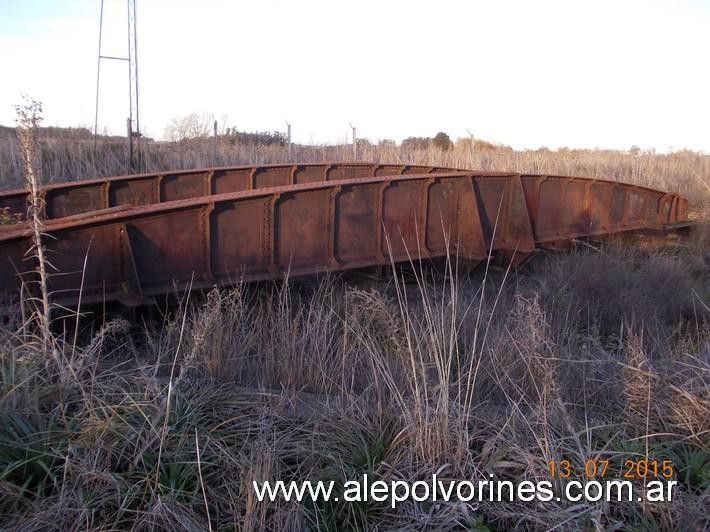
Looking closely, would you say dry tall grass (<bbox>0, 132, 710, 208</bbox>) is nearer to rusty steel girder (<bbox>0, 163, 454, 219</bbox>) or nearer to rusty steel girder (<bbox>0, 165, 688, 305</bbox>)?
rusty steel girder (<bbox>0, 163, 454, 219</bbox>)

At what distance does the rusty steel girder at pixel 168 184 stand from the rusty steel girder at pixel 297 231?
0.39 metres

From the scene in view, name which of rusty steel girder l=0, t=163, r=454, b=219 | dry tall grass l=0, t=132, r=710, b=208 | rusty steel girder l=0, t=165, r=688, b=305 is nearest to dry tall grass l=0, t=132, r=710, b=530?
rusty steel girder l=0, t=165, r=688, b=305

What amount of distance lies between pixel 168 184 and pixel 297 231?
3384 millimetres

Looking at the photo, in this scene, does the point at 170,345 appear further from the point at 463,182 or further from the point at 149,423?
the point at 463,182

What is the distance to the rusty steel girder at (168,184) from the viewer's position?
7.77 m

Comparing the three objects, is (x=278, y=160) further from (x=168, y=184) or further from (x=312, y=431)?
(x=312, y=431)

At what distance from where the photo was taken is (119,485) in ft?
8.77

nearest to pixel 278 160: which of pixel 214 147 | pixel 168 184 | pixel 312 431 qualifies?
pixel 214 147

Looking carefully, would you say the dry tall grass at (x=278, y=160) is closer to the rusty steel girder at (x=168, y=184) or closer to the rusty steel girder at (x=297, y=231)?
the rusty steel girder at (x=168, y=184)

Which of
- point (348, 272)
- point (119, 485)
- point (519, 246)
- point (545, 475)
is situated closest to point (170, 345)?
point (119, 485)

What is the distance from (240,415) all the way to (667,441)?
2.44 m

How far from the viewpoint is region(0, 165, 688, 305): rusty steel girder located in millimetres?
5012

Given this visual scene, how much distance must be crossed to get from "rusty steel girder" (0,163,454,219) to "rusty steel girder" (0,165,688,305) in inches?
15.4

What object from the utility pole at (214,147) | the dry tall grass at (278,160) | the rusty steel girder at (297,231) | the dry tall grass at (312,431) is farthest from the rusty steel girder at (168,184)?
the utility pole at (214,147)
